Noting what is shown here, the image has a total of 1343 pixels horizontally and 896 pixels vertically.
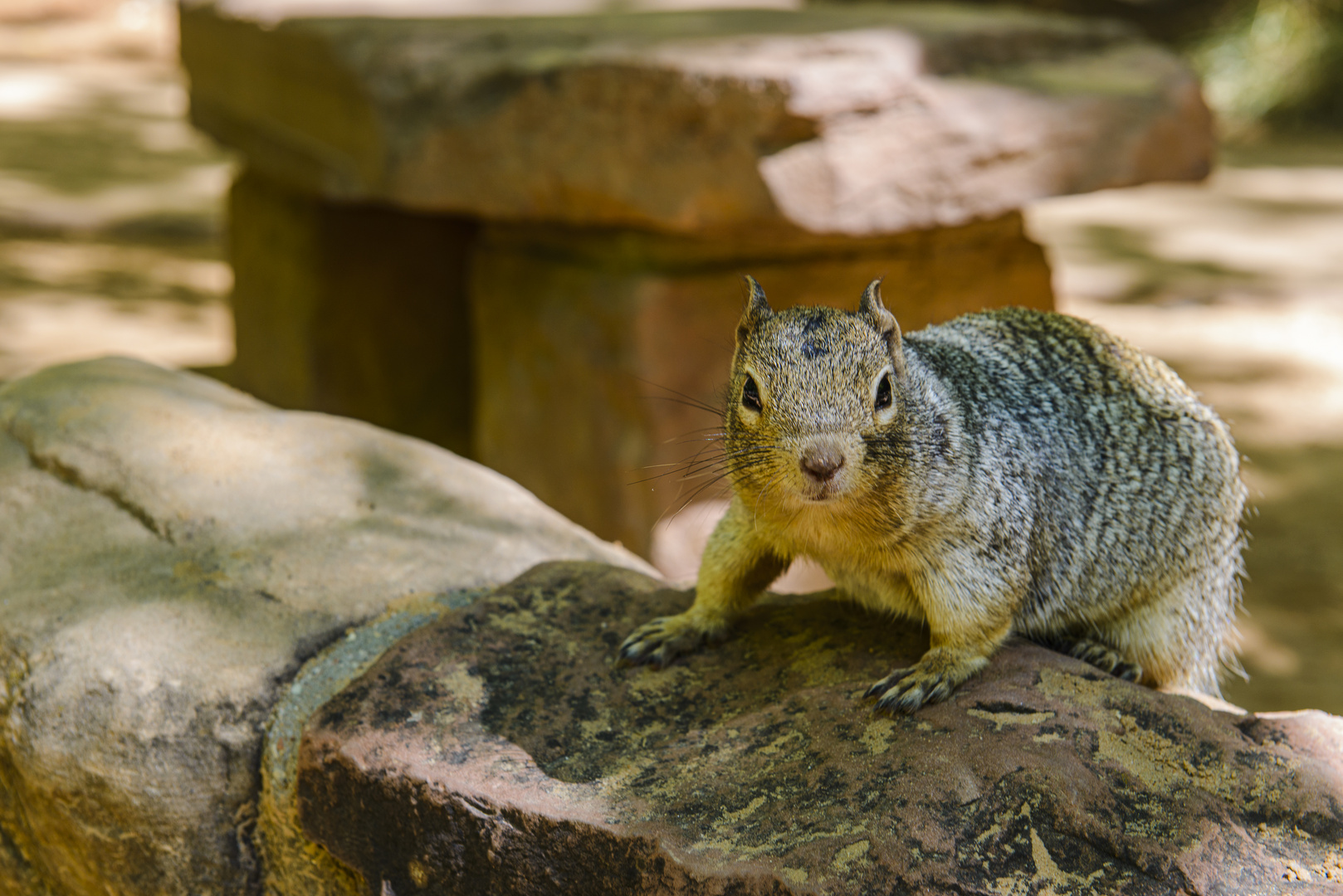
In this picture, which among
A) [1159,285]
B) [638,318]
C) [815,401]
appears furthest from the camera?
[1159,285]

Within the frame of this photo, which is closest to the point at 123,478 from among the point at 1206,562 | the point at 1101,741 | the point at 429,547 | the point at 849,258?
the point at 429,547

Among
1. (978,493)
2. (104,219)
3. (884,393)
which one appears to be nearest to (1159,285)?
(978,493)

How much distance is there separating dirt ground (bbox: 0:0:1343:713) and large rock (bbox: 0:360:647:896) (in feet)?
5.97

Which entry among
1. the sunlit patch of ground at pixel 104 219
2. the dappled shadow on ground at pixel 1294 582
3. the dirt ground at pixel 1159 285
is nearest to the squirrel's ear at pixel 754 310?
the dirt ground at pixel 1159 285

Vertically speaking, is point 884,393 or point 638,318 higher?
point 884,393

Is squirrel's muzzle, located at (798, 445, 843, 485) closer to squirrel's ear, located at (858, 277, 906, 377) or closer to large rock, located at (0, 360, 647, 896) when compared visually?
squirrel's ear, located at (858, 277, 906, 377)

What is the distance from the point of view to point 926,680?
6.76 feet

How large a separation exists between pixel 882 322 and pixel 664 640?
0.72 metres

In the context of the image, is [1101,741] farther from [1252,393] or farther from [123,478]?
[1252,393]

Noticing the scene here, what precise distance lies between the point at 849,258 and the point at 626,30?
120 centimetres

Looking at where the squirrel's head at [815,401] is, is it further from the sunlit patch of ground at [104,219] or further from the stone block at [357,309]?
the sunlit patch of ground at [104,219]

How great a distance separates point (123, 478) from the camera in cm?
253

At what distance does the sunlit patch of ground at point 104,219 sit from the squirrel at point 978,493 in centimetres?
390

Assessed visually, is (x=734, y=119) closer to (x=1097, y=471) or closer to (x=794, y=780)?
(x=1097, y=471)
